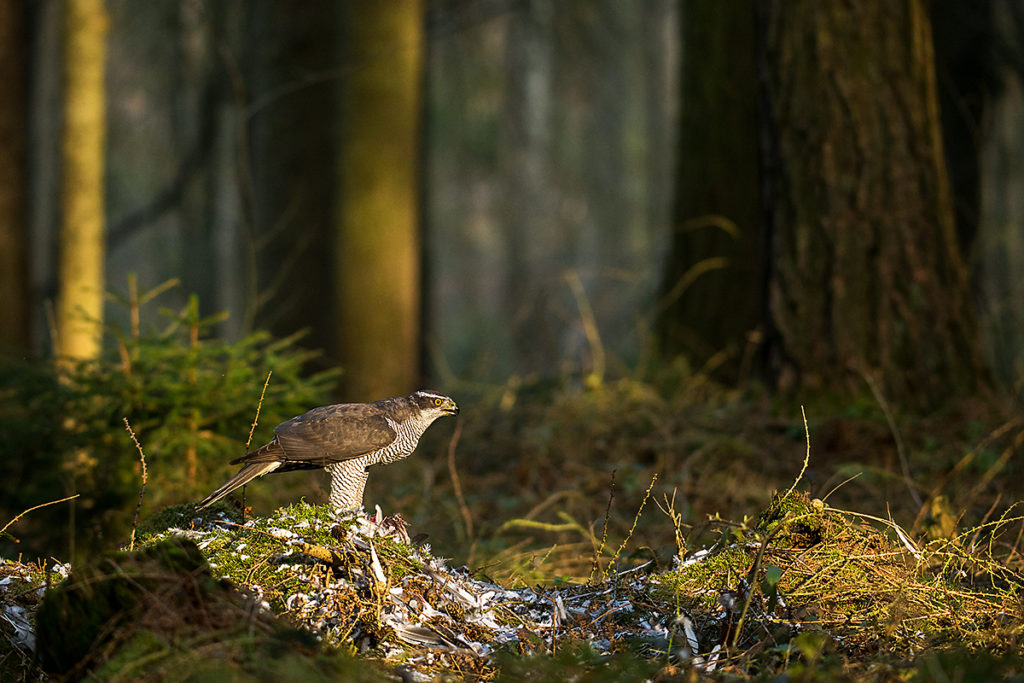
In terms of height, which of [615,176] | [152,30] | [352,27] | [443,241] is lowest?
[443,241]

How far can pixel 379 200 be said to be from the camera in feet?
26.3

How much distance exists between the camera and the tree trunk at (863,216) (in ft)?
18.3

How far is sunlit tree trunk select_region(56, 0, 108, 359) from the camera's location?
7992 mm

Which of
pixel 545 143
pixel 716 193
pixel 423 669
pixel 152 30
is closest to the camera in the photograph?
pixel 423 669

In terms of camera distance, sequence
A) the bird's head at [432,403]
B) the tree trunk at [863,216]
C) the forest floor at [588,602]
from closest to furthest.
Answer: the forest floor at [588,602], the bird's head at [432,403], the tree trunk at [863,216]

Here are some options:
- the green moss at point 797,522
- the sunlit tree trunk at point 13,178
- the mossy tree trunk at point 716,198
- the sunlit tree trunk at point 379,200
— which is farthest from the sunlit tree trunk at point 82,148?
the green moss at point 797,522

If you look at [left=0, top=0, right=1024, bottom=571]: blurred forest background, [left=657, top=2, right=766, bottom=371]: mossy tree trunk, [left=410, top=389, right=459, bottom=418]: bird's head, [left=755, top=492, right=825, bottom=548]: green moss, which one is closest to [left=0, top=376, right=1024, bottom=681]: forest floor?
[left=755, top=492, right=825, bottom=548]: green moss

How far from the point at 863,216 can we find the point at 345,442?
156 inches

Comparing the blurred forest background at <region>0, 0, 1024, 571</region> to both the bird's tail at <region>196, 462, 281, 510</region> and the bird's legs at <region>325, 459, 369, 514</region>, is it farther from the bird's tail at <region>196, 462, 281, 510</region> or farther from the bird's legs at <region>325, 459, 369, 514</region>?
the bird's tail at <region>196, 462, 281, 510</region>

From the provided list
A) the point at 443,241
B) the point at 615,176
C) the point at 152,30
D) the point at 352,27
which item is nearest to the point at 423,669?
the point at 352,27

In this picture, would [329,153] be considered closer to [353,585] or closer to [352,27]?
[352,27]

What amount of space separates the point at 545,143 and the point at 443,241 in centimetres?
1211

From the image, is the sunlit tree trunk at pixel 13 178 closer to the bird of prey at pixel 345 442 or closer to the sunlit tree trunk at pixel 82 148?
the sunlit tree trunk at pixel 82 148

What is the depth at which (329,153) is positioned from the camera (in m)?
10.2
